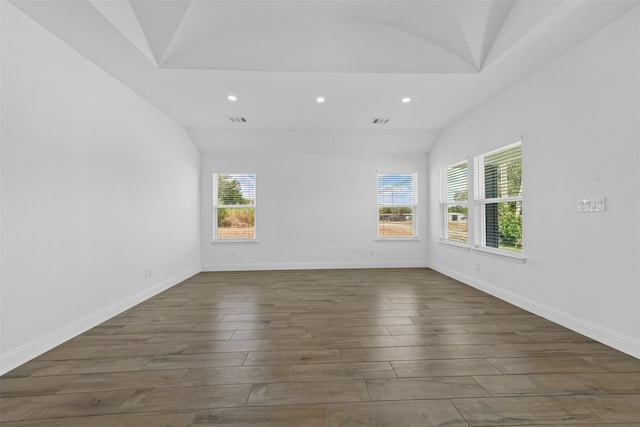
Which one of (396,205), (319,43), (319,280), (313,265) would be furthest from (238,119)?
(396,205)

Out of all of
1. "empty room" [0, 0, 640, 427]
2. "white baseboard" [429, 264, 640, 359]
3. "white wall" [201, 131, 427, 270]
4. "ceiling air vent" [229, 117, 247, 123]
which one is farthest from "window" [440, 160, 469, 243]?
"ceiling air vent" [229, 117, 247, 123]

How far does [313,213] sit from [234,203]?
64.8 inches

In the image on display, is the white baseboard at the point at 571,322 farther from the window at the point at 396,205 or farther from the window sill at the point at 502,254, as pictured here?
the window at the point at 396,205

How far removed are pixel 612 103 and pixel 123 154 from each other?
189 inches

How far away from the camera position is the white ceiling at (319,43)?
84.1 inches

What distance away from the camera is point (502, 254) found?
335 centimetres

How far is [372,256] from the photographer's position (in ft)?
17.9

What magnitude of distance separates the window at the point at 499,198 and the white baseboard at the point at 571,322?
1.88 feet

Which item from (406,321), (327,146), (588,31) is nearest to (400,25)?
(588,31)

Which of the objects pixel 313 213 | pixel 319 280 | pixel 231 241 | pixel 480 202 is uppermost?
pixel 480 202

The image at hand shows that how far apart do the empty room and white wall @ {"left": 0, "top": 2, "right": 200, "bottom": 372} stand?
18 millimetres

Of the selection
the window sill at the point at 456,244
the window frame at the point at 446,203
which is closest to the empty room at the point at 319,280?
the window sill at the point at 456,244

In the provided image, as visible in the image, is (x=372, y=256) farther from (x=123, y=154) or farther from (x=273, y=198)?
(x=123, y=154)

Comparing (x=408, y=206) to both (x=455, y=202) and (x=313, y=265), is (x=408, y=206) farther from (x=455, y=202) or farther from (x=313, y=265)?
(x=313, y=265)
